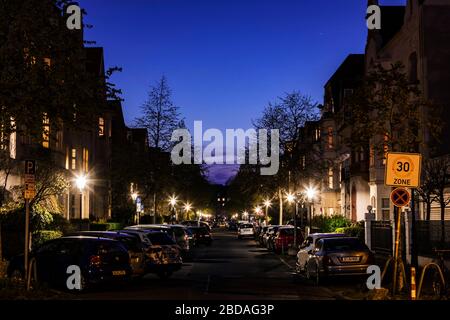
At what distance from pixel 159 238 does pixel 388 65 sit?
24053mm

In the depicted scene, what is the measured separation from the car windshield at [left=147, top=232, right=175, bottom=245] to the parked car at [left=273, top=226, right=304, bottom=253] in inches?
657

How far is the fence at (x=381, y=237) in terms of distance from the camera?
101ft

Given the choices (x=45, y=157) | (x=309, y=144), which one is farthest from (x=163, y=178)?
(x=45, y=157)

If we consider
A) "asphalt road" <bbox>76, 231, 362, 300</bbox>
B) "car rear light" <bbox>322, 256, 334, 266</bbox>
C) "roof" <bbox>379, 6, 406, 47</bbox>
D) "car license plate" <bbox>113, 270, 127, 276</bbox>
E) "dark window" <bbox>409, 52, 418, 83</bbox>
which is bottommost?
"asphalt road" <bbox>76, 231, 362, 300</bbox>

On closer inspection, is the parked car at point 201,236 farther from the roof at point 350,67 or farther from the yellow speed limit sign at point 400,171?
the yellow speed limit sign at point 400,171

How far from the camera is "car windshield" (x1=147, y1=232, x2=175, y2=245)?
82.6 feet

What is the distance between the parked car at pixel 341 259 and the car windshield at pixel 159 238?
5625mm

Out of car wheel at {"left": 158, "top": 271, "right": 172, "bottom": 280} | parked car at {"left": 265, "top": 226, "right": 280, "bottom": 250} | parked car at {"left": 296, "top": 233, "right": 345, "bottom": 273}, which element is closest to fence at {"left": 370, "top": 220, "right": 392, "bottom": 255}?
parked car at {"left": 296, "top": 233, "right": 345, "bottom": 273}

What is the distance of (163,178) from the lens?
201 ft

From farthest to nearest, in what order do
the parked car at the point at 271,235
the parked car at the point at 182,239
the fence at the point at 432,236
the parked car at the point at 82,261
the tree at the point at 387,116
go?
the parked car at the point at 271,235 < the parked car at the point at 182,239 < the fence at the point at 432,236 < the tree at the point at 387,116 < the parked car at the point at 82,261

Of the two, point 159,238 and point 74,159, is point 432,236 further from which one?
point 74,159

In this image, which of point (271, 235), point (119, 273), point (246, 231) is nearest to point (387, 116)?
point (119, 273)

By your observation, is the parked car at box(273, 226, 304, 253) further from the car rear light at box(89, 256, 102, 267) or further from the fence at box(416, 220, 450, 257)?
the car rear light at box(89, 256, 102, 267)

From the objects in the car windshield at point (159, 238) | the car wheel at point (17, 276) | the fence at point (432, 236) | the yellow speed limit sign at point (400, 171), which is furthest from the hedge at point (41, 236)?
the yellow speed limit sign at point (400, 171)
